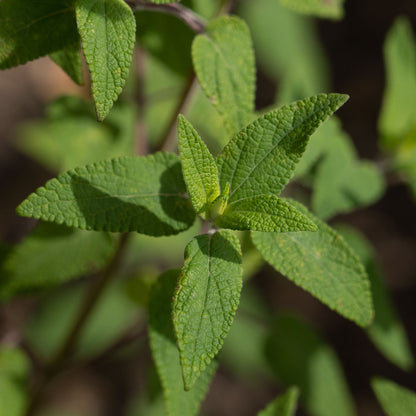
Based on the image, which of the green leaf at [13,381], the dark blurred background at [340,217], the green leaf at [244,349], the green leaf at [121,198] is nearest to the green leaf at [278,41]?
the dark blurred background at [340,217]

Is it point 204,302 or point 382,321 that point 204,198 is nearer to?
point 204,302

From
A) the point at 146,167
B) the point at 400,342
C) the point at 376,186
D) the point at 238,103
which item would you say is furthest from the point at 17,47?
the point at 400,342

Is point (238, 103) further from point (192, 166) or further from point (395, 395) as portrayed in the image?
point (395, 395)

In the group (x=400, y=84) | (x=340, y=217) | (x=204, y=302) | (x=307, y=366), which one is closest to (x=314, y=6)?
(x=400, y=84)

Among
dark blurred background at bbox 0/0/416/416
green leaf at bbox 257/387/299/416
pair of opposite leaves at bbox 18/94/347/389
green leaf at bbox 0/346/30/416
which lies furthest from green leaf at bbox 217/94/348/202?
dark blurred background at bbox 0/0/416/416

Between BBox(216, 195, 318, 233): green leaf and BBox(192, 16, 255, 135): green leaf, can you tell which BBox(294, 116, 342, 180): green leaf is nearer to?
BBox(192, 16, 255, 135): green leaf
